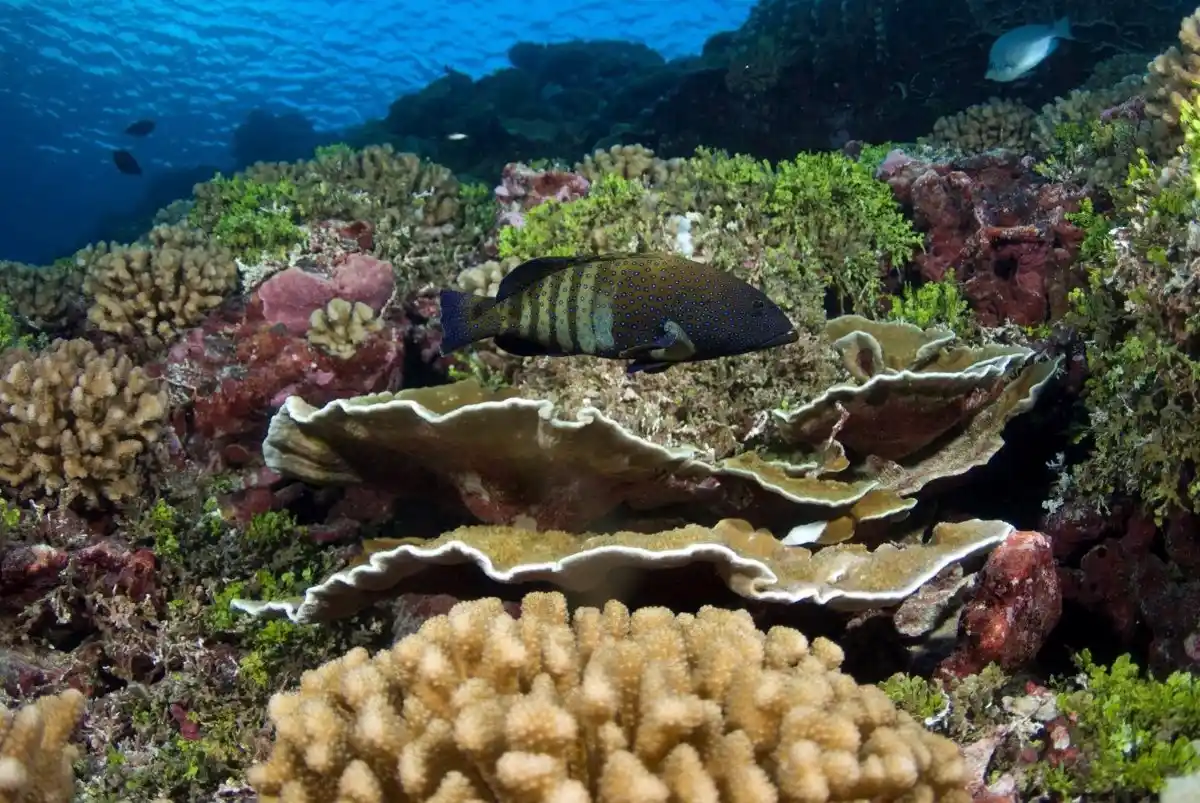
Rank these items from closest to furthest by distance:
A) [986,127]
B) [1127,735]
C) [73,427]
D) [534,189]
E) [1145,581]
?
1. [1127,735]
2. [1145,581]
3. [73,427]
4. [534,189]
5. [986,127]

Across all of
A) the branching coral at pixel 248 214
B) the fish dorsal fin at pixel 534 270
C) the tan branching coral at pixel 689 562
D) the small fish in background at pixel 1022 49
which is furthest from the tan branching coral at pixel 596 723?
the small fish in background at pixel 1022 49

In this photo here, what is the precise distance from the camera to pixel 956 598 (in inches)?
136

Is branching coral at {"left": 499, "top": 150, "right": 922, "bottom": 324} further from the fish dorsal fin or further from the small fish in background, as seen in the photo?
the small fish in background

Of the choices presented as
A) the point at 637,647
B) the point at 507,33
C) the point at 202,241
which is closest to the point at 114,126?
the point at 507,33

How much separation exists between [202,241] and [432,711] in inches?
233

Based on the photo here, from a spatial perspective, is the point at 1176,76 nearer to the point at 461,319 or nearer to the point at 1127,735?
the point at 1127,735

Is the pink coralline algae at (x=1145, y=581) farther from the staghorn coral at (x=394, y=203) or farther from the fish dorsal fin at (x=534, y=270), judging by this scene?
the staghorn coral at (x=394, y=203)

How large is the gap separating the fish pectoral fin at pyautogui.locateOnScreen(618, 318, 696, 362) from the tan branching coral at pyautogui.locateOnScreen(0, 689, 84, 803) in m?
2.14

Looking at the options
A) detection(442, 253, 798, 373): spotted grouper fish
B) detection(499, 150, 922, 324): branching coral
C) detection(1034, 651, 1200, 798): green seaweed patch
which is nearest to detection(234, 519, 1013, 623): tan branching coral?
detection(1034, 651, 1200, 798): green seaweed patch

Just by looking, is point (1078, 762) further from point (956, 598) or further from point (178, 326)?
point (178, 326)

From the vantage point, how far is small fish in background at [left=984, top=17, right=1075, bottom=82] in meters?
9.86

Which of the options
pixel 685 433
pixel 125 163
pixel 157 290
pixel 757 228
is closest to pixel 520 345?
pixel 685 433

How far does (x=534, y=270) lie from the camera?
3176mm

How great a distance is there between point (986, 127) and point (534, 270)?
355 inches
